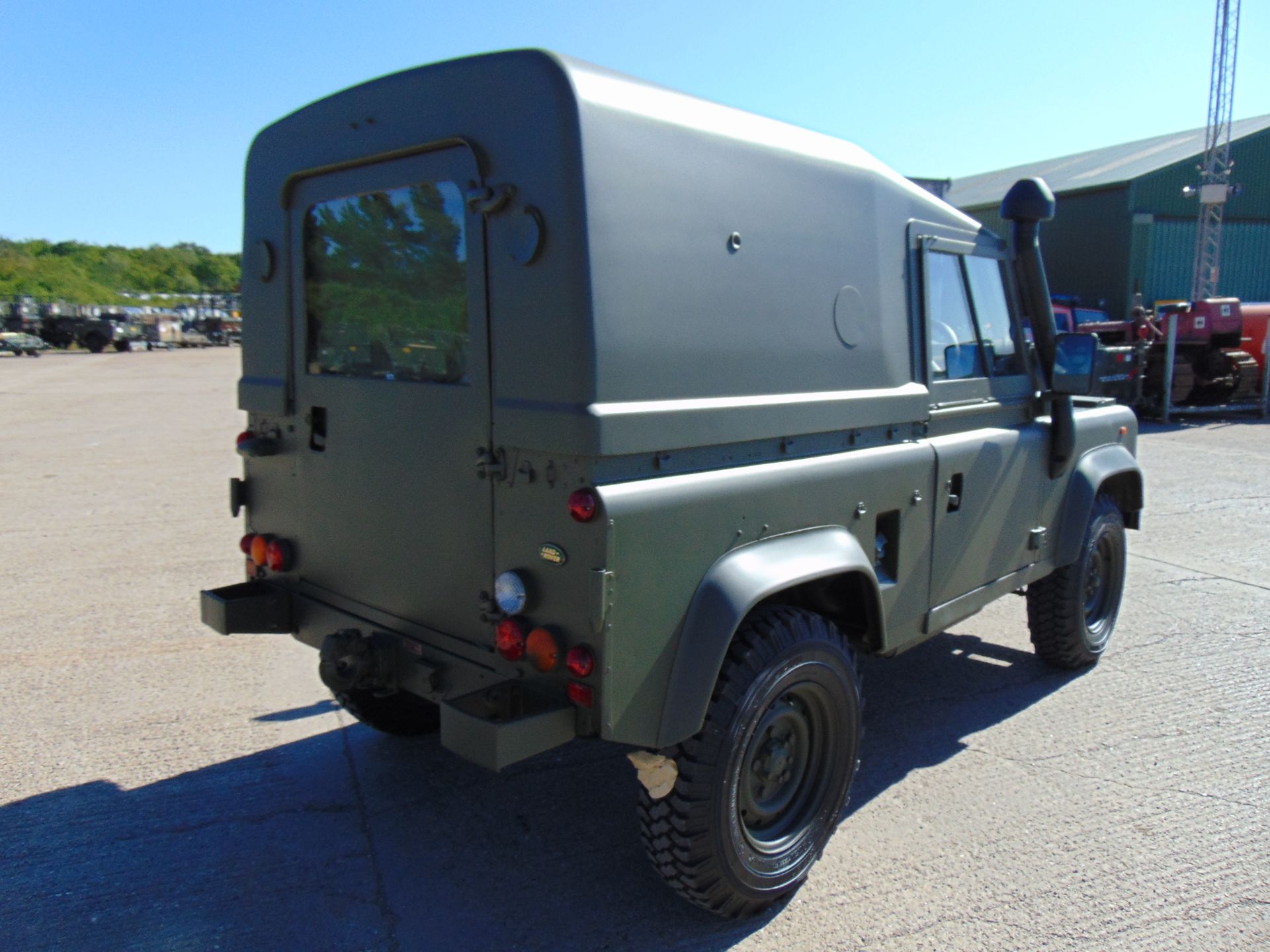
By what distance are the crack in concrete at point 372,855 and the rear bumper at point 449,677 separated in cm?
59

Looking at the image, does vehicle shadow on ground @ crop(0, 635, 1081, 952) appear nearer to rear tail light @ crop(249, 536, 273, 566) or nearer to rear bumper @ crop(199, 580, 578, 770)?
rear bumper @ crop(199, 580, 578, 770)

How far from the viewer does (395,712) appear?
4.05 meters

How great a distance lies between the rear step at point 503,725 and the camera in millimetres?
2355

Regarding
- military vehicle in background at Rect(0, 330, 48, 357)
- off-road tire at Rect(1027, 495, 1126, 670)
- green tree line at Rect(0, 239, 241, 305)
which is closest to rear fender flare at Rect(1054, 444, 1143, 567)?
off-road tire at Rect(1027, 495, 1126, 670)

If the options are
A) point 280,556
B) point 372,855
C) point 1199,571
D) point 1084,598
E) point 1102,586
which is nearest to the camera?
point 372,855

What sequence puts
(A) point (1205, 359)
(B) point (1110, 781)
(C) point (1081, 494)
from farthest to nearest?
(A) point (1205, 359), (C) point (1081, 494), (B) point (1110, 781)

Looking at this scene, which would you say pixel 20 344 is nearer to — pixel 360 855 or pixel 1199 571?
pixel 360 855

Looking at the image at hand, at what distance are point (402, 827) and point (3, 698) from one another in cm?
243

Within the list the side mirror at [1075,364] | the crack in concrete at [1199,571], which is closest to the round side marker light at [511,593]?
the side mirror at [1075,364]

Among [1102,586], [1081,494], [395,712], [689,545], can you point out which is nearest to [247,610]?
[395,712]

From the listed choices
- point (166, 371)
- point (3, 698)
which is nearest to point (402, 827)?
point (3, 698)

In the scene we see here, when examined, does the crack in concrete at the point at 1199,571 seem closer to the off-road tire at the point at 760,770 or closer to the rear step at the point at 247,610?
the off-road tire at the point at 760,770

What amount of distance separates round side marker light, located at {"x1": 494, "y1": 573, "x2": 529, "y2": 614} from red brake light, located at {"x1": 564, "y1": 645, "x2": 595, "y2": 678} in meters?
0.21

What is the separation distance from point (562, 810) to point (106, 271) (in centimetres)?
10893
